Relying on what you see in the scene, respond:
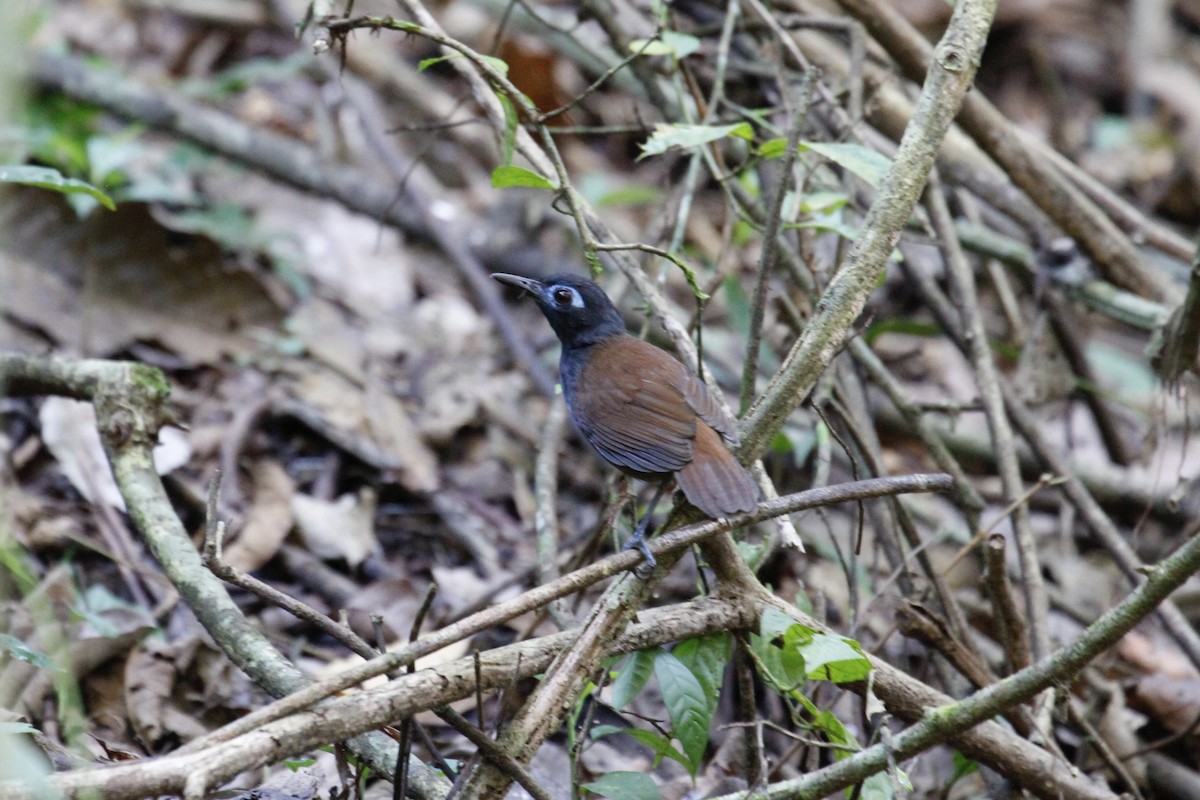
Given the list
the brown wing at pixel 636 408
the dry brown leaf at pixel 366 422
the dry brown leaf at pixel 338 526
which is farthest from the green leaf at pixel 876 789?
the dry brown leaf at pixel 366 422

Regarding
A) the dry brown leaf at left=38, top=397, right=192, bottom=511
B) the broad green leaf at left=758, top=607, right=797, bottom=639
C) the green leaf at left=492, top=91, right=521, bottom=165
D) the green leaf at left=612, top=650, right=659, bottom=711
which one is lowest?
the dry brown leaf at left=38, top=397, right=192, bottom=511

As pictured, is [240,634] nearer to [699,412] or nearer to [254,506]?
[699,412]

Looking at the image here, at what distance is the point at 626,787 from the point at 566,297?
1.66m

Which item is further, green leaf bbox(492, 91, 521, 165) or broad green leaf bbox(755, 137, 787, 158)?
broad green leaf bbox(755, 137, 787, 158)

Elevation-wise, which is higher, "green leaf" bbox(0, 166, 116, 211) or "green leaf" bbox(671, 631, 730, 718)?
"green leaf" bbox(0, 166, 116, 211)

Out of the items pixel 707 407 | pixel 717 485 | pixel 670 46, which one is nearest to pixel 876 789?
pixel 717 485

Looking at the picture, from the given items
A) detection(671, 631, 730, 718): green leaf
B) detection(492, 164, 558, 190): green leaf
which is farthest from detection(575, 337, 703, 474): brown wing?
detection(492, 164, 558, 190): green leaf

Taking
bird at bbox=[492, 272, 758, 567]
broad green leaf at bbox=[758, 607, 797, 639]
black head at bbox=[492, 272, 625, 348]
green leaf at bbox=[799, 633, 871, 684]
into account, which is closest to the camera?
green leaf at bbox=[799, 633, 871, 684]

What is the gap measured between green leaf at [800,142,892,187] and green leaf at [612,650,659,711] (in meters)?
1.35

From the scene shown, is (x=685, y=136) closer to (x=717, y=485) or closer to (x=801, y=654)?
(x=717, y=485)

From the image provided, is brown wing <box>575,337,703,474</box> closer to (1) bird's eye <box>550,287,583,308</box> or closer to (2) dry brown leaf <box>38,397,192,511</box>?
(1) bird's eye <box>550,287,583,308</box>

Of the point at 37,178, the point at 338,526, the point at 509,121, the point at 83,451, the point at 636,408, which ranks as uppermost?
the point at 509,121

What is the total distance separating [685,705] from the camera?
261cm

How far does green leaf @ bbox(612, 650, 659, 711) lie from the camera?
8.68 ft
